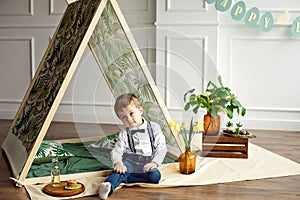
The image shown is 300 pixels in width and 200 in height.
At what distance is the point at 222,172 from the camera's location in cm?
256

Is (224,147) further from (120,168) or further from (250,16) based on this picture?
(250,16)

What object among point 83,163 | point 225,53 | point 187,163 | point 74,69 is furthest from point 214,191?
point 225,53

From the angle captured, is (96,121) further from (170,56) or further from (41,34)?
(41,34)

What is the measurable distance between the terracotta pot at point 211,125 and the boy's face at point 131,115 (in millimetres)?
597

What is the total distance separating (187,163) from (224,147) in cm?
47

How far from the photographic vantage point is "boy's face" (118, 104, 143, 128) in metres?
2.40

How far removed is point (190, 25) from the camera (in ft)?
12.4

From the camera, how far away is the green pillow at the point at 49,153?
263 centimetres

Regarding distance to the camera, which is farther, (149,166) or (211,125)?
(211,125)

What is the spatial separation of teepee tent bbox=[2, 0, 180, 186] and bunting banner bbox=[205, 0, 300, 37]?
4.17 ft

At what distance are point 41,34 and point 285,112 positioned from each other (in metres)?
2.17

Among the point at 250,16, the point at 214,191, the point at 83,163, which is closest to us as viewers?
the point at 214,191

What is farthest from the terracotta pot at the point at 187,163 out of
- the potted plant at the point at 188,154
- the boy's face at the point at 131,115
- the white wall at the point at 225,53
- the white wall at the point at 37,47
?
the white wall at the point at 37,47

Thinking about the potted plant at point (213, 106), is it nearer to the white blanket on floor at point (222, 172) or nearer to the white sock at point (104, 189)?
the white blanket on floor at point (222, 172)
